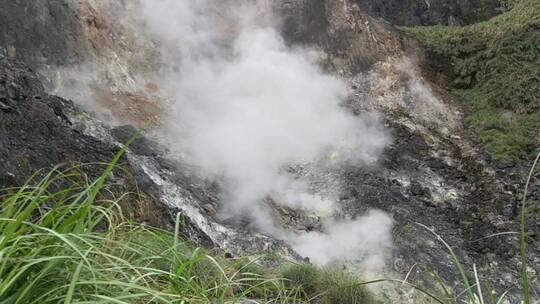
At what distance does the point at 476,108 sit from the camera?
16.3 m

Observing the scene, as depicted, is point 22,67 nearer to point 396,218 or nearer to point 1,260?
point 396,218

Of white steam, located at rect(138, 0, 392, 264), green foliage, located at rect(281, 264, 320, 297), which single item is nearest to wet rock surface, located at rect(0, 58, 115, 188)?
white steam, located at rect(138, 0, 392, 264)

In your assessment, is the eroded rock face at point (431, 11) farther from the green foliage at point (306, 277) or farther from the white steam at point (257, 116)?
the green foliage at point (306, 277)

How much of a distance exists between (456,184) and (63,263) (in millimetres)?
11800

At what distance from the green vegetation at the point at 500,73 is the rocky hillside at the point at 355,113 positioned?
0.15ft

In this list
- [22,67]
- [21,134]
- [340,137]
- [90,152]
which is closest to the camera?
[21,134]

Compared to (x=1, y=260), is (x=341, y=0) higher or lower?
higher

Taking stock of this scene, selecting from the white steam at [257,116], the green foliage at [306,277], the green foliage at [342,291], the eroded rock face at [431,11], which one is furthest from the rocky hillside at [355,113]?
the eroded rock face at [431,11]

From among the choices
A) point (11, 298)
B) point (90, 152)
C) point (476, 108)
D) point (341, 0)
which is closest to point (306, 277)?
point (90, 152)

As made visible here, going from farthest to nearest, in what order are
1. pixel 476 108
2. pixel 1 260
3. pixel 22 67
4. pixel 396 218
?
1. pixel 476 108
2. pixel 396 218
3. pixel 22 67
4. pixel 1 260

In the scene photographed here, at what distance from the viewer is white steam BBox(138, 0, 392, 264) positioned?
35.8ft

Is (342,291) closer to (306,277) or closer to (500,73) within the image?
(306,277)

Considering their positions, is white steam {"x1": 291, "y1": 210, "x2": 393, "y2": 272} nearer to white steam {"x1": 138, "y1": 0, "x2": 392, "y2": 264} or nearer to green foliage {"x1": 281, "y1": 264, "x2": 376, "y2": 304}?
white steam {"x1": 138, "y1": 0, "x2": 392, "y2": 264}

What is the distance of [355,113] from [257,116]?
2.80 meters
